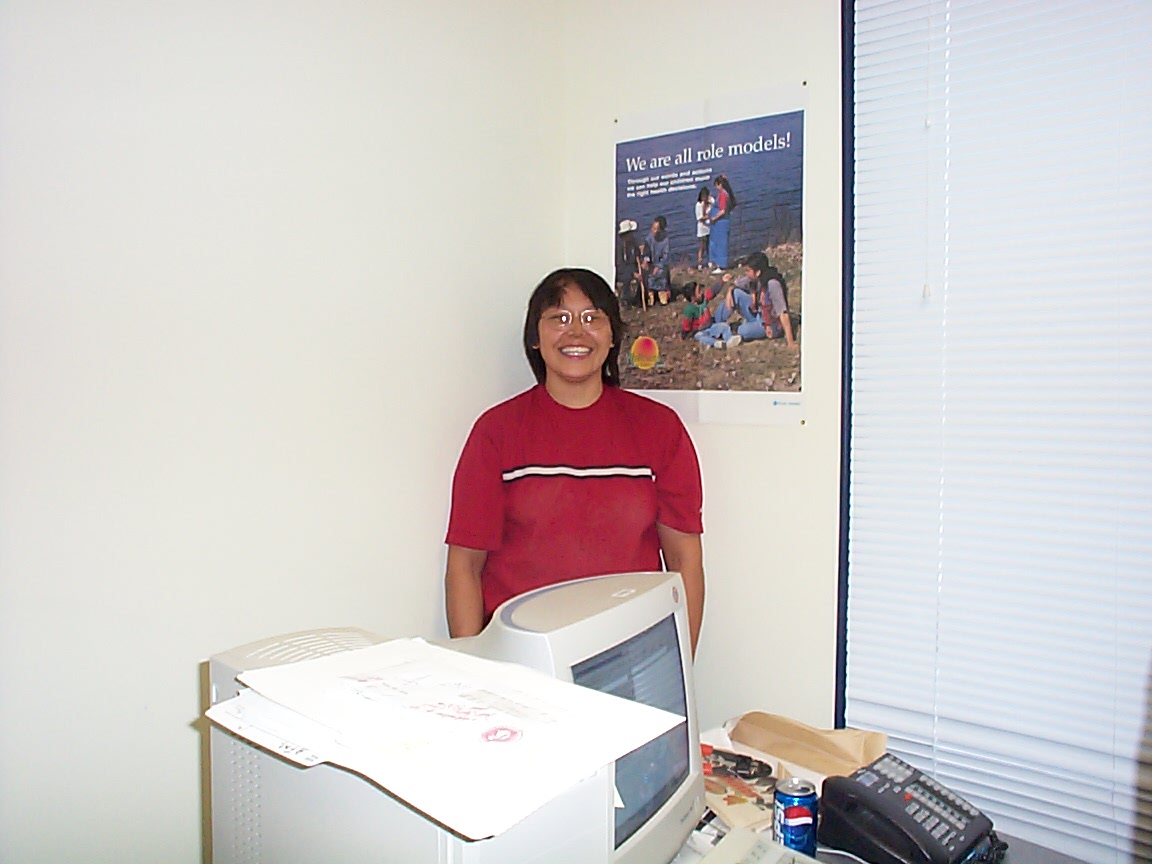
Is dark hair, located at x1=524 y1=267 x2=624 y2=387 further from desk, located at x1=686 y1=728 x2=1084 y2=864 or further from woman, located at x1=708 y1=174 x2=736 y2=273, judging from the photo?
desk, located at x1=686 y1=728 x2=1084 y2=864

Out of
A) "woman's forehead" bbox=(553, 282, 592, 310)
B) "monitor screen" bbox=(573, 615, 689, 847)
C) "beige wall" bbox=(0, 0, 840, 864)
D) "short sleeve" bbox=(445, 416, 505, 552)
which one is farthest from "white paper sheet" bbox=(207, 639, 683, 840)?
"woman's forehead" bbox=(553, 282, 592, 310)

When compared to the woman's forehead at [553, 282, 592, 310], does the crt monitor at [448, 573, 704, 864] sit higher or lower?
lower

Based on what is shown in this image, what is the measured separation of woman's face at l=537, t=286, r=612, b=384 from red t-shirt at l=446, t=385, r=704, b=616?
0.33 feet

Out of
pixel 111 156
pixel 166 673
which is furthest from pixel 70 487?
pixel 111 156

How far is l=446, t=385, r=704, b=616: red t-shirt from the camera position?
2.09 metres

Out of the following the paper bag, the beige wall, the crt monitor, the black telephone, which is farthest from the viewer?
the paper bag

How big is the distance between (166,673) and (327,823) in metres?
0.88

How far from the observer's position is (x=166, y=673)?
1606 millimetres

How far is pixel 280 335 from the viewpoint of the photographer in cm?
177

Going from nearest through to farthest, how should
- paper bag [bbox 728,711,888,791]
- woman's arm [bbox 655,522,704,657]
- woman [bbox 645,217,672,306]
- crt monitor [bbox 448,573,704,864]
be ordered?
crt monitor [bbox 448,573,704,864], paper bag [bbox 728,711,888,791], woman's arm [bbox 655,522,704,657], woman [bbox 645,217,672,306]

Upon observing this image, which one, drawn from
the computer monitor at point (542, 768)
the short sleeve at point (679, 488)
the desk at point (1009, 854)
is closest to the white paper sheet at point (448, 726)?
the computer monitor at point (542, 768)

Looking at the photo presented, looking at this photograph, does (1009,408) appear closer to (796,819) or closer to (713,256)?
(713,256)

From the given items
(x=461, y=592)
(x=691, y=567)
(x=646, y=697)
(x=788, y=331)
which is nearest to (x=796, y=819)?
(x=646, y=697)

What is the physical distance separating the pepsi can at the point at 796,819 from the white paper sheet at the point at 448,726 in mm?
541
